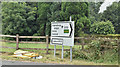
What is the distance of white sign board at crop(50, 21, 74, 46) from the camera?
7634mm

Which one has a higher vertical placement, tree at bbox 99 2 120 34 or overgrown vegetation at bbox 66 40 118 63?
tree at bbox 99 2 120 34

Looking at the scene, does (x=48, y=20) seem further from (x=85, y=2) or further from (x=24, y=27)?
(x=85, y=2)

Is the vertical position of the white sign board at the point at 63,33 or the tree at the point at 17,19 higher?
the tree at the point at 17,19

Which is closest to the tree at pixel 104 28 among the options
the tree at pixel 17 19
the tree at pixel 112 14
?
the tree at pixel 112 14

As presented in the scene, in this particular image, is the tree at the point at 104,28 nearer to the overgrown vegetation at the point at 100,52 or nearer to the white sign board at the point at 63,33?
the overgrown vegetation at the point at 100,52

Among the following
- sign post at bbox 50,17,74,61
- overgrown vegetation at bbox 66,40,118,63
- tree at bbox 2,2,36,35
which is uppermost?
tree at bbox 2,2,36,35

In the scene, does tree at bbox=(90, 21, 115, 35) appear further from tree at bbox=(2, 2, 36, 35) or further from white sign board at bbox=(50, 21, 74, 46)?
white sign board at bbox=(50, 21, 74, 46)

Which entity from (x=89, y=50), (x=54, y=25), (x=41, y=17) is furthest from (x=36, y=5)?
(x=89, y=50)

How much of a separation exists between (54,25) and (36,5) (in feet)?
35.2

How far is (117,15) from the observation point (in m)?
21.2

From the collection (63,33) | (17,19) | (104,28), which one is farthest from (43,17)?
(63,33)

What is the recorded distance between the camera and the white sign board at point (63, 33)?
763 centimetres

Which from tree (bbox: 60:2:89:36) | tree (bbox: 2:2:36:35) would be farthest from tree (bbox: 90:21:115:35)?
tree (bbox: 2:2:36:35)

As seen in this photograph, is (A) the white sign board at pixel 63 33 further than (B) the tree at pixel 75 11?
No
